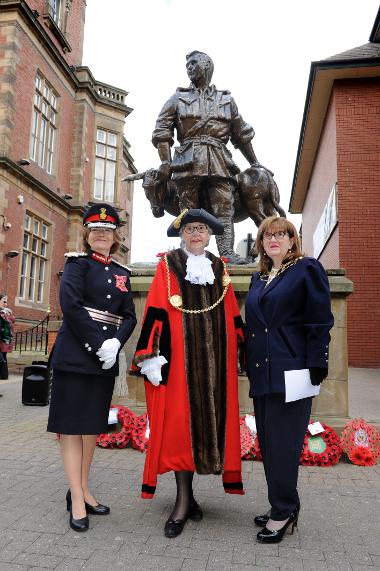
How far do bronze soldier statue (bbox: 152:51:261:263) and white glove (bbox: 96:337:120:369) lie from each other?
2.76 metres

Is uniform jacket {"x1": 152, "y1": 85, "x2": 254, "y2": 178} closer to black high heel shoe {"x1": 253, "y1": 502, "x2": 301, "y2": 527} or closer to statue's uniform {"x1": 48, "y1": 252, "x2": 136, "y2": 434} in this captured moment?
statue's uniform {"x1": 48, "y1": 252, "x2": 136, "y2": 434}

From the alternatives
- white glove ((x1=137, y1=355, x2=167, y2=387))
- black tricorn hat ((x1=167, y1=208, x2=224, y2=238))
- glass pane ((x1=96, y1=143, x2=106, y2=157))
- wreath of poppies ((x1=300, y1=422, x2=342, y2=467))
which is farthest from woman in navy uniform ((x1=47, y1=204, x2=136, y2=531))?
glass pane ((x1=96, y1=143, x2=106, y2=157))

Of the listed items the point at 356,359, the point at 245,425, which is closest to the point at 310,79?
the point at 356,359

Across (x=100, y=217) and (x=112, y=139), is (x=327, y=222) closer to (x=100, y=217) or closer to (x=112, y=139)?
(x=112, y=139)

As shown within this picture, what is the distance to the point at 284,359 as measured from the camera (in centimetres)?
286

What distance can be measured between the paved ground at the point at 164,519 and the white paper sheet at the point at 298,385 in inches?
33.6

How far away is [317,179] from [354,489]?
54.8ft

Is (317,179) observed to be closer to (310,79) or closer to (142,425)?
(310,79)

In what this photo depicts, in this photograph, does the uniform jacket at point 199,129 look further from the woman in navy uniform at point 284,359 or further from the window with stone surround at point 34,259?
the window with stone surround at point 34,259

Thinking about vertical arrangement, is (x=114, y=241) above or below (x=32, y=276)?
below

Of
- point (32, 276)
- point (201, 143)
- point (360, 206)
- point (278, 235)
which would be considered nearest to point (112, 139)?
point (32, 276)

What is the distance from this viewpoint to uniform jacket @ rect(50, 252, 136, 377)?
306 cm

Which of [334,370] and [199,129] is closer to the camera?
[334,370]

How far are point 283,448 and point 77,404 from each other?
4.34ft
